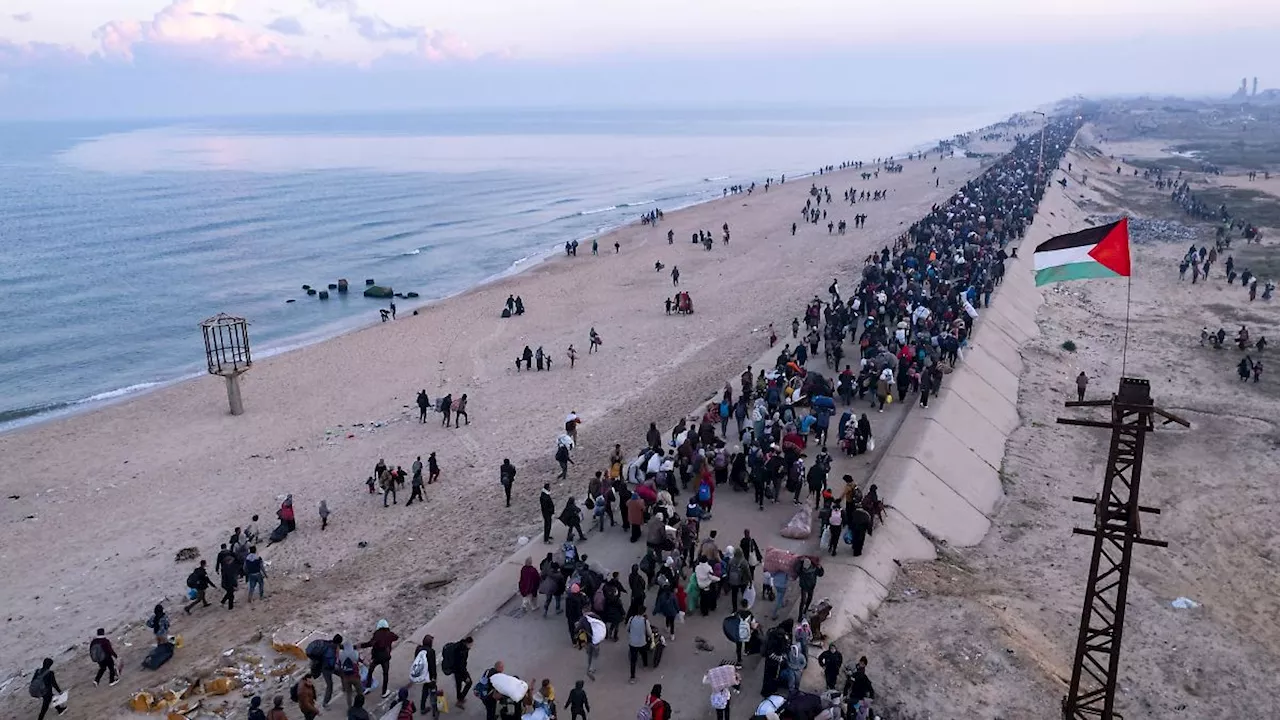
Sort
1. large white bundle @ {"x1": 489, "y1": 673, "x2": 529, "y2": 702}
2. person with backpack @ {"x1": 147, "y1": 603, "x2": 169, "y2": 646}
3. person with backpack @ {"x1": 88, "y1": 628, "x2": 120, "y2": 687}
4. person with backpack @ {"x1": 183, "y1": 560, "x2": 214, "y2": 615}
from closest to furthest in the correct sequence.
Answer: large white bundle @ {"x1": 489, "y1": 673, "x2": 529, "y2": 702}
person with backpack @ {"x1": 88, "y1": 628, "x2": 120, "y2": 687}
person with backpack @ {"x1": 147, "y1": 603, "x2": 169, "y2": 646}
person with backpack @ {"x1": 183, "y1": 560, "x2": 214, "y2": 615}

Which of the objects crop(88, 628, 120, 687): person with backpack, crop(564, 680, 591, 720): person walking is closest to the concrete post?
crop(88, 628, 120, 687): person with backpack

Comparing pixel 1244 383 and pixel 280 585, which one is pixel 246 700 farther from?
pixel 1244 383

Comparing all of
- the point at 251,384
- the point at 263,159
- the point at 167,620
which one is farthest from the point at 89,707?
the point at 263,159

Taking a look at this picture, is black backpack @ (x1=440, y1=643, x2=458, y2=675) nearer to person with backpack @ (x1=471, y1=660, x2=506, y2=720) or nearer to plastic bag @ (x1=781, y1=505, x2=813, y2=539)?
person with backpack @ (x1=471, y1=660, x2=506, y2=720)

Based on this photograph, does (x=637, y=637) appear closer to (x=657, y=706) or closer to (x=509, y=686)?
(x=657, y=706)

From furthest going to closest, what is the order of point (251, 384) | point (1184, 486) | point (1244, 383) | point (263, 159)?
1. point (263, 159)
2. point (251, 384)
3. point (1244, 383)
4. point (1184, 486)

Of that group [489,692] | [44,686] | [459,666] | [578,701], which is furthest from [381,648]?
[44,686]
